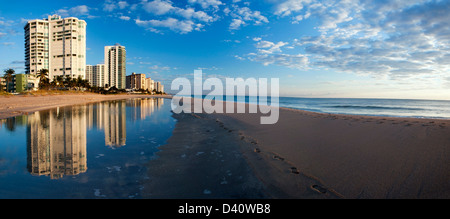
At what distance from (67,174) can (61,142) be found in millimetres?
3881

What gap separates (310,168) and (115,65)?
670 ft

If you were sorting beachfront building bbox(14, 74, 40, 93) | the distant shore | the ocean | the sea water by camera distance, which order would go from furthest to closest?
1. beachfront building bbox(14, 74, 40, 93)
2. the ocean
3. the distant shore
4. the sea water

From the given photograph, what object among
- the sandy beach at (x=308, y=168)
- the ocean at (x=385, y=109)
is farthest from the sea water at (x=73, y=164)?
the ocean at (x=385, y=109)

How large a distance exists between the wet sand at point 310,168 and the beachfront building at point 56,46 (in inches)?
5249

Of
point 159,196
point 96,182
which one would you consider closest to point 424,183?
point 159,196

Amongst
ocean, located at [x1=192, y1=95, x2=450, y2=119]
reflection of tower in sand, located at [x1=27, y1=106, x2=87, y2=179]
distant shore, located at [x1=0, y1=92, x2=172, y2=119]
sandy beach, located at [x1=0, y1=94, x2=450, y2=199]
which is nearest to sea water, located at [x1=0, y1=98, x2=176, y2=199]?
reflection of tower in sand, located at [x1=27, y1=106, x2=87, y2=179]

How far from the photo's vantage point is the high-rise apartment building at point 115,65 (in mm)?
175000

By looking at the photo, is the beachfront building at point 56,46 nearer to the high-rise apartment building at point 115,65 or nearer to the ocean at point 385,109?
the high-rise apartment building at point 115,65

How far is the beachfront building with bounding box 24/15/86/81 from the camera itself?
108688 mm

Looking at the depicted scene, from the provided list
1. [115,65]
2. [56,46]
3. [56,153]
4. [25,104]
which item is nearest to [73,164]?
[56,153]

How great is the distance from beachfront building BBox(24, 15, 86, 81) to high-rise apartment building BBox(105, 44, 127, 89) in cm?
6282

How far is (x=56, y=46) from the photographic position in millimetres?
110250

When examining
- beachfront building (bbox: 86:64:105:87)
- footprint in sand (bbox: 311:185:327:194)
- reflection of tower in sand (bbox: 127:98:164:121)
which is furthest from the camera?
beachfront building (bbox: 86:64:105:87)

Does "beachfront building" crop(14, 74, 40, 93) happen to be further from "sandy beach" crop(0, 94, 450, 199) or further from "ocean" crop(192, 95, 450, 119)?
"sandy beach" crop(0, 94, 450, 199)
